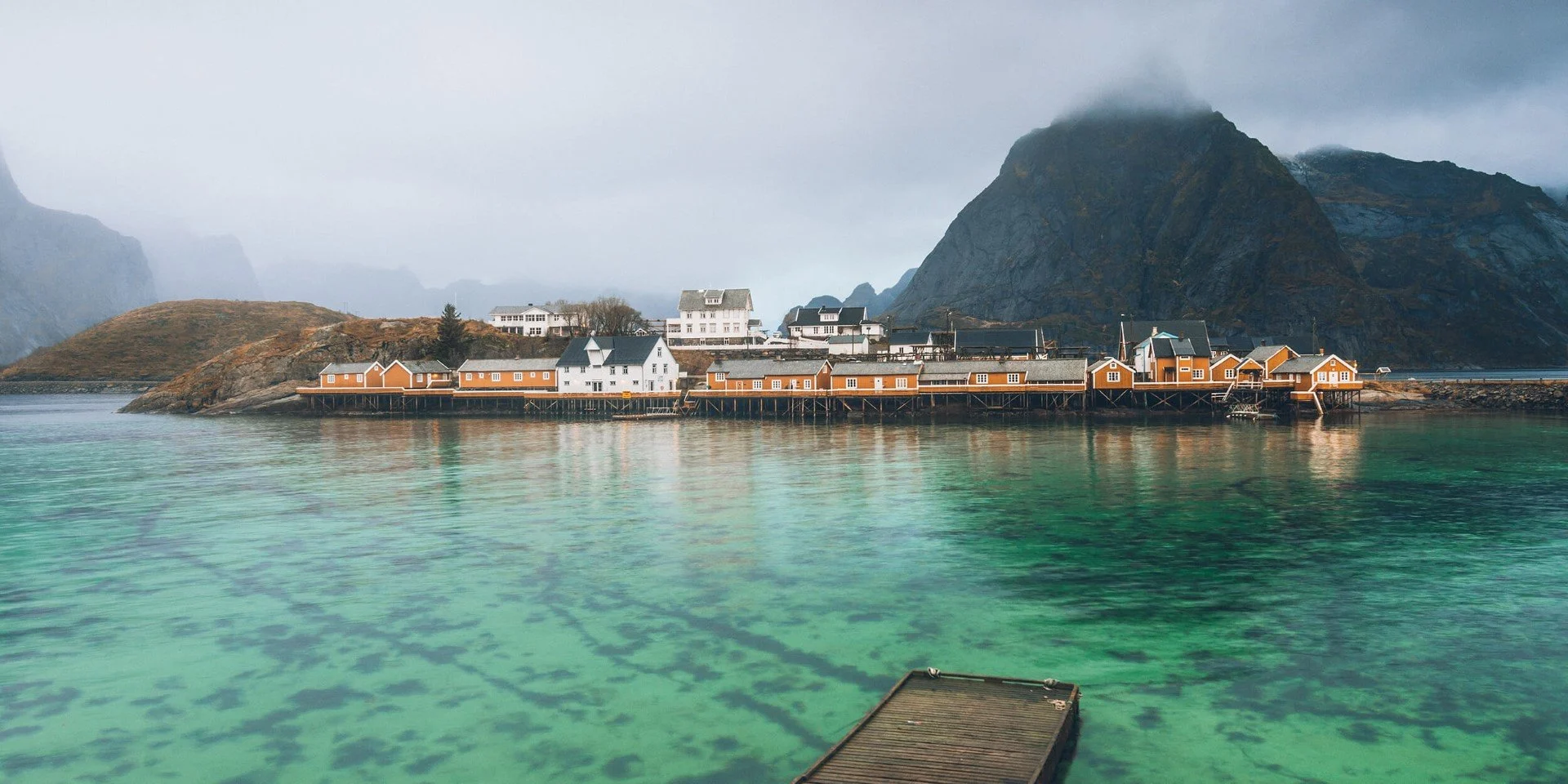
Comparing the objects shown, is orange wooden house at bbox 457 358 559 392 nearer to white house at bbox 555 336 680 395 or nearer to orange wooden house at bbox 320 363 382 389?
white house at bbox 555 336 680 395

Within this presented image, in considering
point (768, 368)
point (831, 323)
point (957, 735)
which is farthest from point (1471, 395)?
point (957, 735)

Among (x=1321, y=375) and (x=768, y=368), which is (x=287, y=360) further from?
(x=1321, y=375)

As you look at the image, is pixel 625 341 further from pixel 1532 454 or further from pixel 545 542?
pixel 1532 454

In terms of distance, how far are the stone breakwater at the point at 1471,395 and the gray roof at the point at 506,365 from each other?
306 feet

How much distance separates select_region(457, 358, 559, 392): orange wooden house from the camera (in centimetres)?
10788

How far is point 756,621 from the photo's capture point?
21.1 metres

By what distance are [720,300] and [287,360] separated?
62.9m

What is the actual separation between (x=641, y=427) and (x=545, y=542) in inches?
2082

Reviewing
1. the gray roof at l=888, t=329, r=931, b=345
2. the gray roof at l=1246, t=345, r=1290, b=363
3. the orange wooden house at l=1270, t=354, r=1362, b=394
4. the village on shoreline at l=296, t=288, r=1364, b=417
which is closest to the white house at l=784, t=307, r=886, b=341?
the gray roof at l=888, t=329, r=931, b=345

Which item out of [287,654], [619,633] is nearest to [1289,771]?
[619,633]

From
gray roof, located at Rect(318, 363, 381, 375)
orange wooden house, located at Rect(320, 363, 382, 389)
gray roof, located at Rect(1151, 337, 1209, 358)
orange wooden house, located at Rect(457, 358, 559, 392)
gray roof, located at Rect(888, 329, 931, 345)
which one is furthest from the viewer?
gray roof, located at Rect(888, 329, 931, 345)

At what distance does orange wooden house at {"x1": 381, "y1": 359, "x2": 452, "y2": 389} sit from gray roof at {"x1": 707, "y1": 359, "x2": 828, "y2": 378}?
39.2 meters

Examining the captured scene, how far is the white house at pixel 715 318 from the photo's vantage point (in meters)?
138

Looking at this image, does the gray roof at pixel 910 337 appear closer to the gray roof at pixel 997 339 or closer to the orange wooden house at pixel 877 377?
the gray roof at pixel 997 339
